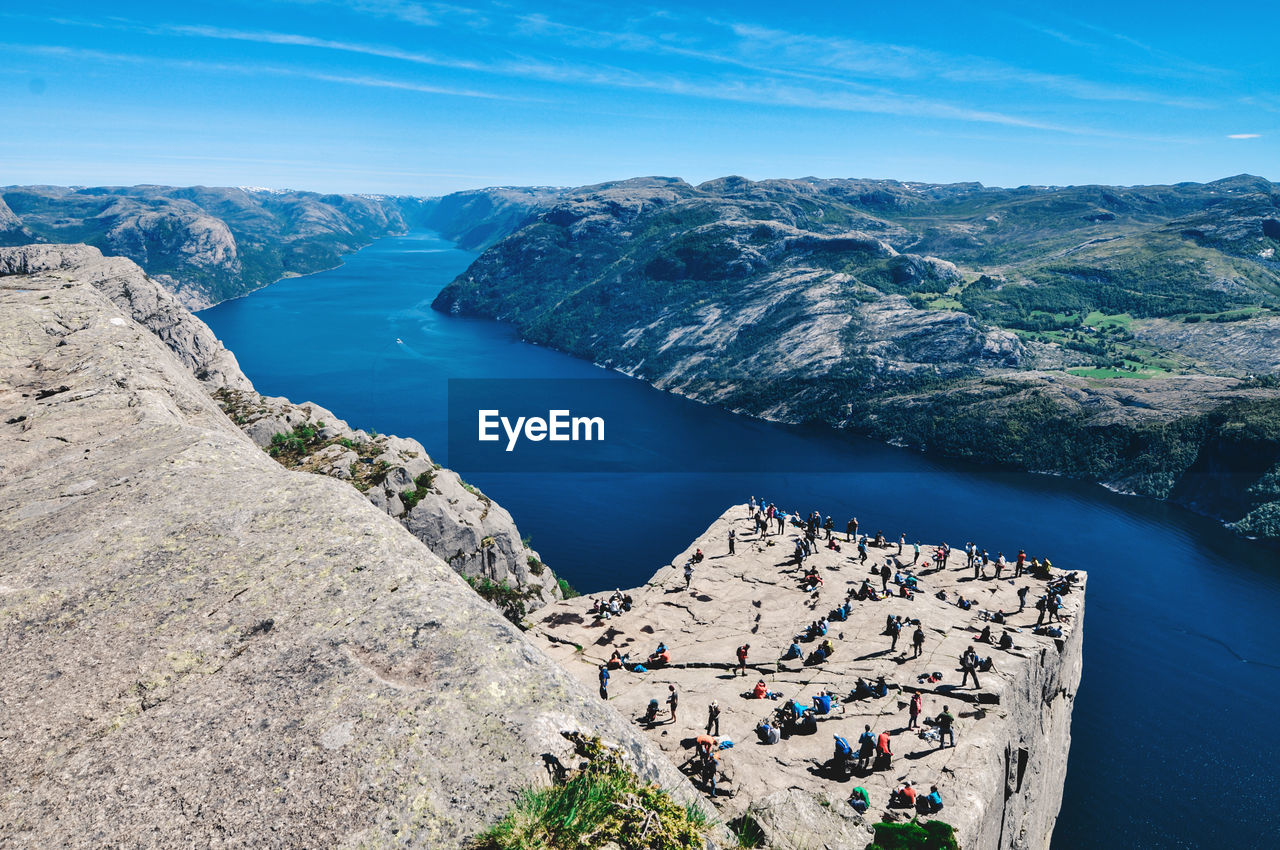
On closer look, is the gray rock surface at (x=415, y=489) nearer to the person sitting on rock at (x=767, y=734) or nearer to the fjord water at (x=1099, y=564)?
the person sitting on rock at (x=767, y=734)

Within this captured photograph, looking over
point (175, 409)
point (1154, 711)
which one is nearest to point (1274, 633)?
point (1154, 711)

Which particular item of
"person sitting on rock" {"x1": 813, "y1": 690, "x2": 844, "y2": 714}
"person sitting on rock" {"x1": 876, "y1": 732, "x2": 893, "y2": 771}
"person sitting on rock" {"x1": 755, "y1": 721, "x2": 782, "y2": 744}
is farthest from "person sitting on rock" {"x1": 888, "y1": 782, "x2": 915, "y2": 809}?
"person sitting on rock" {"x1": 813, "y1": 690, "x2": 844, "y2": 714}

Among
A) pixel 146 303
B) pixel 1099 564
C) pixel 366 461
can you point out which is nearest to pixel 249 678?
pixel 366 461

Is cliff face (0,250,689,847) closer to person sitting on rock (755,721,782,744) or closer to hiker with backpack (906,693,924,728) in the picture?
person sitting on rock (755,721,782,744)

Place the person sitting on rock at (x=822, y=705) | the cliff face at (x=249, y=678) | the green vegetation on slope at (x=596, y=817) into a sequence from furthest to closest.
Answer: the person sitting on rock at (x=822, y=705) → the cliff face at (x=249, y=678) → the green vegetation on slope at (x=596, y=817)

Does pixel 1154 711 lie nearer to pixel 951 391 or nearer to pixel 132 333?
pixel 132 333

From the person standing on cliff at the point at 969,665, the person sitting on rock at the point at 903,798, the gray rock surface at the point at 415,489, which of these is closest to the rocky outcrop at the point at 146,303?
the gray rock surface at the point at 415,489
